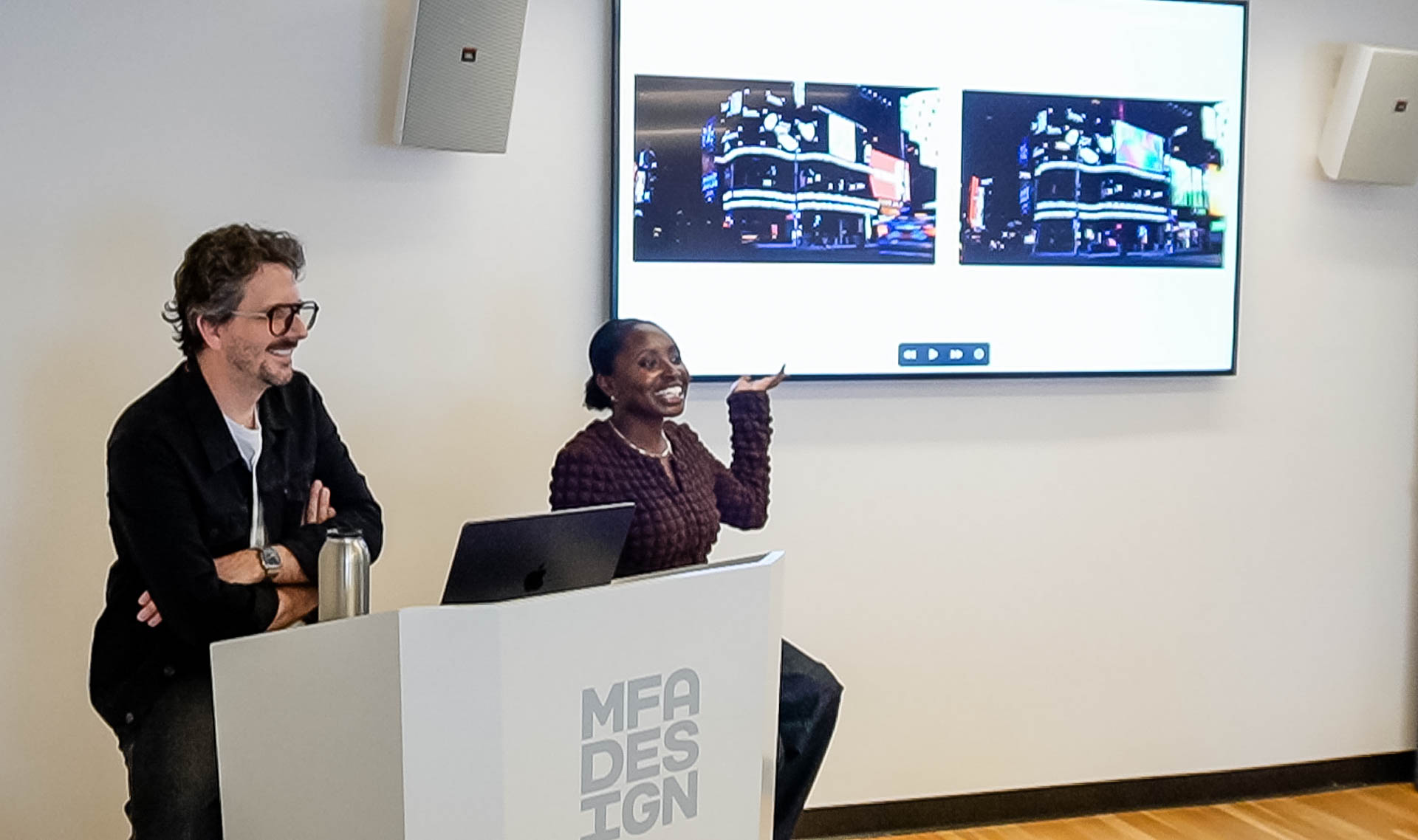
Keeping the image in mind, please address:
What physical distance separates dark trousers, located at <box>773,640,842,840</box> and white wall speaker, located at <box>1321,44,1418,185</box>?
2.31 m

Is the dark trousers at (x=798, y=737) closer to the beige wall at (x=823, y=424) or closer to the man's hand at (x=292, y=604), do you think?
the beige wall at (x=823, y=424)

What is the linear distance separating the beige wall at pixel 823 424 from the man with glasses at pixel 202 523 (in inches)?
29.0

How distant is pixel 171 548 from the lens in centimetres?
247

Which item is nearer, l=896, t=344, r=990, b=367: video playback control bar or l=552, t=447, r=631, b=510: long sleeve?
l=552, t=447, r=631, b=510: long sleeve

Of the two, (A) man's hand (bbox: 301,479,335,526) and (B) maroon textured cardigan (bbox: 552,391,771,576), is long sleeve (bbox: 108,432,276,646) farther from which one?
(B) maroon textured cardigan (bbox: 552,391,771,576)

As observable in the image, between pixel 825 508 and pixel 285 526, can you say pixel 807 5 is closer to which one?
pixel 825 508

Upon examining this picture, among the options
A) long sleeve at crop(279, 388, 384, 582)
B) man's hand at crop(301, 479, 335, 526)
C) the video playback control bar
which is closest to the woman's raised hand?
the video playback control bar

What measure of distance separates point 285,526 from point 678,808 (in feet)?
3.13

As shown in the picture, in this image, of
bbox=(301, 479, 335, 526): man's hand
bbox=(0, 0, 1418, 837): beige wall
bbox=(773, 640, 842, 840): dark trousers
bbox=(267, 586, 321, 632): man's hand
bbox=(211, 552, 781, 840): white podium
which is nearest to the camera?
bbox=(211, 552, 781, 840): white podium

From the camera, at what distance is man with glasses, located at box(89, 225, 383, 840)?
2486 mm

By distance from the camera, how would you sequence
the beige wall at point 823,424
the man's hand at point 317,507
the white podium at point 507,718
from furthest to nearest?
the beige wall at point 823,424
the man's hand at point 317,507
the white podium at point 507,718

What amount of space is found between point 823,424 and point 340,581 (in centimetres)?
190

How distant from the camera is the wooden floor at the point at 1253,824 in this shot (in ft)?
13.4

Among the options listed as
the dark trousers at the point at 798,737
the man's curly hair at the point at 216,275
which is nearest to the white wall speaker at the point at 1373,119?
the dark trousers at the point at 798,737
